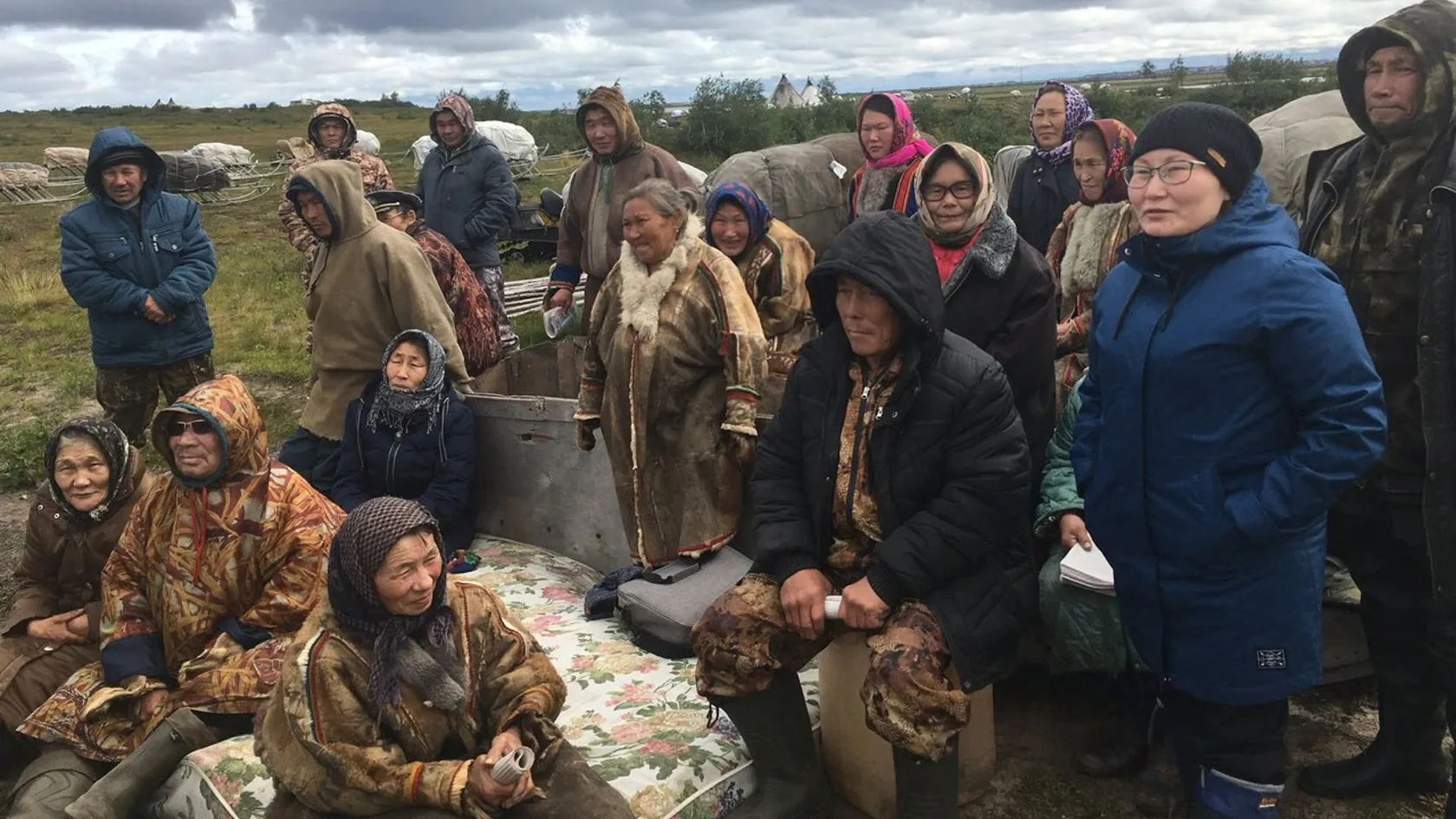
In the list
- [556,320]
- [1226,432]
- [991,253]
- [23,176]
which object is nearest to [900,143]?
[556,320]

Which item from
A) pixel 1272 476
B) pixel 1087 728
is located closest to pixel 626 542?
pixel 1087 728

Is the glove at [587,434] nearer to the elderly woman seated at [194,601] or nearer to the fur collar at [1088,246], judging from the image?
the elderly woman seated at [194,601]

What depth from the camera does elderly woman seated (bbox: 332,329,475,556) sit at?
173 inches

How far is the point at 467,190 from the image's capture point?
6340 millimetres

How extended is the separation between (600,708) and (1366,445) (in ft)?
7.49

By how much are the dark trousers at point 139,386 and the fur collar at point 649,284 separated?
9.03 ft

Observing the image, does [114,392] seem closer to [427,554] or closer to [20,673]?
[20,673]

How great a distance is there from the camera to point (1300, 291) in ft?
7.07

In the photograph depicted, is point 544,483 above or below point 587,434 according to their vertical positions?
below

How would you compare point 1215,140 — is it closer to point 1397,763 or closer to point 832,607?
point 832,607

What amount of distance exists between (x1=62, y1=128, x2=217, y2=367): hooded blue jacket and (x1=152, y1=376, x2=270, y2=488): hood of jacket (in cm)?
228

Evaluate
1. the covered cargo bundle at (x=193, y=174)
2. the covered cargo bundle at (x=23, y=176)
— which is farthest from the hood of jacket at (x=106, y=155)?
the covered cargo bundle at (x=23, y=176)

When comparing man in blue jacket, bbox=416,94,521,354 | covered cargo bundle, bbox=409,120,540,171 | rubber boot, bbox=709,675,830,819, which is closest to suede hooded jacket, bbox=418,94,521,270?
man in blue jacket, bbox=416,94,521,354

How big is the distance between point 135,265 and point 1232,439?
16.6ft
